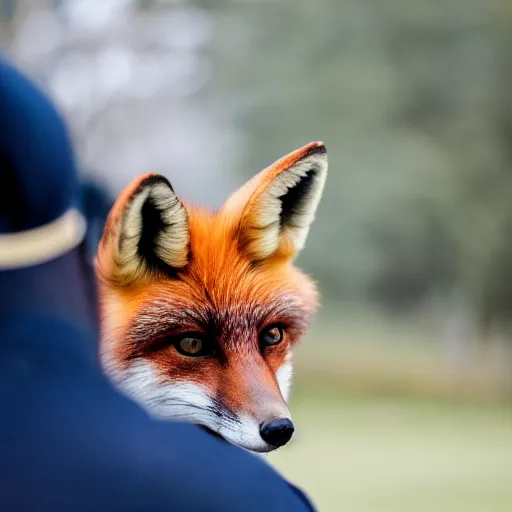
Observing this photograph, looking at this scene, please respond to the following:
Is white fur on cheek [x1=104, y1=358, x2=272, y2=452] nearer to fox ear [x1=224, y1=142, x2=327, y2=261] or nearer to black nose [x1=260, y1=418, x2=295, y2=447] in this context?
black nose [x1=260, y1=418, x2=295, y2=447]

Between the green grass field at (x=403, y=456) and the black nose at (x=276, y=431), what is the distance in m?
3.17

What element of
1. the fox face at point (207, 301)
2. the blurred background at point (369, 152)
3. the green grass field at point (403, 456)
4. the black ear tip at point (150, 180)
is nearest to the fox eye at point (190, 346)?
the fox face at point (207, 301)

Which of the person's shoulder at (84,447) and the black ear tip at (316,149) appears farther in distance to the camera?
the black ear tip at (316,149)

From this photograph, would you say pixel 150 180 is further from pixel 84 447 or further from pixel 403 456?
pixel 403 456

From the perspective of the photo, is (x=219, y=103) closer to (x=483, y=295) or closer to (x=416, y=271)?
(x=416, y=271)

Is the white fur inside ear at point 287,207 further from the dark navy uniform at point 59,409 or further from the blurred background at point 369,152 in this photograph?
the blurred background at point 369,152

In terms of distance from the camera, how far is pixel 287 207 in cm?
75

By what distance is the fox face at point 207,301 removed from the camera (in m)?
0.69

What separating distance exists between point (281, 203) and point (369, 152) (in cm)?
354

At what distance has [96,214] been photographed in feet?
2.45

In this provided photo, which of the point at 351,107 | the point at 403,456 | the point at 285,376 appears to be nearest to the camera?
the point at 285,376

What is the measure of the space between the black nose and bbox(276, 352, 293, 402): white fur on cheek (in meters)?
0.05

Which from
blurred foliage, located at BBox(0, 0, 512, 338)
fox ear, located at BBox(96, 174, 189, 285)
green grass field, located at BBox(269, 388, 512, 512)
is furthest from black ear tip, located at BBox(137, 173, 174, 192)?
green grass field, located at BBox(269, 388, 512, 512)

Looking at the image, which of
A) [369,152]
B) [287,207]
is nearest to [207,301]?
[287,207]
